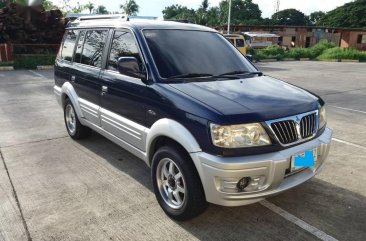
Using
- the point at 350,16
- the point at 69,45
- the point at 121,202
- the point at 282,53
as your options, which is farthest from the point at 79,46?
the point at 350,16

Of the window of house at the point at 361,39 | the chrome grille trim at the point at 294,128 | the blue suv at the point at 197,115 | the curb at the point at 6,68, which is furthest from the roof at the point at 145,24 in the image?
the window of house at the point at 361,39

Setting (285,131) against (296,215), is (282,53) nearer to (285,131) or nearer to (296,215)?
(296,215)

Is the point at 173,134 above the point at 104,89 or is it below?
below

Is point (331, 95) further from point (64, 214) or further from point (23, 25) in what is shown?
point (23, 25)

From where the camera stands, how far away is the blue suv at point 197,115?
9.36 ft

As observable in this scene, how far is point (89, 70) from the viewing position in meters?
4.72

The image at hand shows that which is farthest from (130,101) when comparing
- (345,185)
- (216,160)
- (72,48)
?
(345,185)

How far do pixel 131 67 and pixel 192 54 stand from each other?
732mm

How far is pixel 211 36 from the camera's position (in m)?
4.49

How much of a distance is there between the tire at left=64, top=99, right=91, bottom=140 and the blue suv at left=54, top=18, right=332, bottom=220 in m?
0.71

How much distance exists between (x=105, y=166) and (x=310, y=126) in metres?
2.70

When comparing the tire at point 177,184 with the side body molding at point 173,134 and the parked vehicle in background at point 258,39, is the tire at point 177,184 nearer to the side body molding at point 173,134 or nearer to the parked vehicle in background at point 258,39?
the side body molding at point 173,134

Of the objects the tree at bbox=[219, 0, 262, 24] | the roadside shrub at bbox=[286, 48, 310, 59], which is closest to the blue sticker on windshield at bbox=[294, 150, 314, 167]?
the roadside shrub at bbox=[286, 48, 310, 59]

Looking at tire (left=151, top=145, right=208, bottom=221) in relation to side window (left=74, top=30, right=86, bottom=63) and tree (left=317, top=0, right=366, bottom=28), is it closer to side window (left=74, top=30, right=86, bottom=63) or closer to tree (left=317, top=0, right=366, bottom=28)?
side window (left=74, top=30, right=86, bottom=63)
